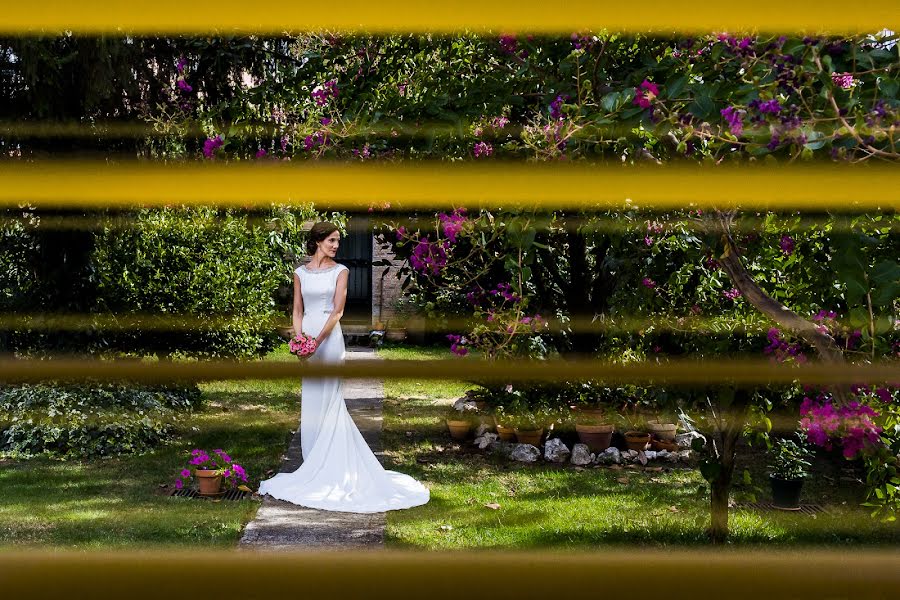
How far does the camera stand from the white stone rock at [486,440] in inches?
199

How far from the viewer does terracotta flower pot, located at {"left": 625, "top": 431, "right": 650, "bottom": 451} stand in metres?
4.95

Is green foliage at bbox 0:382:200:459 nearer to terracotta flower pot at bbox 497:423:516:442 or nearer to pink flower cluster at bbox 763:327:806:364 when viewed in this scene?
terracotta flower pot at bbox 497:423:516:442

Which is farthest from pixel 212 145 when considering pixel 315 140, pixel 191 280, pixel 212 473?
pixel 191 280

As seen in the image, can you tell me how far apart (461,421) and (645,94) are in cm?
381

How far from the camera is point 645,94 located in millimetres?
1442

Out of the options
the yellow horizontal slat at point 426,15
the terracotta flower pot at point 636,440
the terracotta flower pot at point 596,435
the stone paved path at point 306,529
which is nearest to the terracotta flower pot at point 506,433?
the terracotta flower pot at point 596,435

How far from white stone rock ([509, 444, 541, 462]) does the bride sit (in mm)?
674

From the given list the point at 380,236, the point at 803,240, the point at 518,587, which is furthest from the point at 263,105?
the point at 518,587

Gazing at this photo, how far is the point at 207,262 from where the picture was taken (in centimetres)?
591

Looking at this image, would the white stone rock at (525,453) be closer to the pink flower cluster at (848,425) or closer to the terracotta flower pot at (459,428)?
the terracotta flower pot at (459,428)

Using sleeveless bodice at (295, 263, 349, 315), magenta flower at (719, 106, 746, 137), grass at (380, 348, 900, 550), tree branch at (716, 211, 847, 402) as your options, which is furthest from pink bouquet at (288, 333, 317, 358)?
magenta flower at (719, 106, 746, 137)

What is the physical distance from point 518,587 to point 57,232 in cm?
539

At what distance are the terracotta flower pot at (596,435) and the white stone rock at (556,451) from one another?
0.41ft

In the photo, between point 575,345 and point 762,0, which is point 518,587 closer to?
point 762,0
